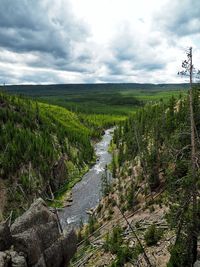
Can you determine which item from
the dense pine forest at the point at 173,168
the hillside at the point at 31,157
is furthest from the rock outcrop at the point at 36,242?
the hillside at the point at 31,157

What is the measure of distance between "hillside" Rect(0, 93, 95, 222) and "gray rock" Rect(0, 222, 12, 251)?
157ft

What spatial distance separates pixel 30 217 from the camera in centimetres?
3172

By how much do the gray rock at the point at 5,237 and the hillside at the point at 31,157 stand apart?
157ft

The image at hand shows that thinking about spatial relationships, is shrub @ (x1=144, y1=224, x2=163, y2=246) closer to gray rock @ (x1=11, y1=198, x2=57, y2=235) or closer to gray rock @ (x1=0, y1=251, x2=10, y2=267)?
gray rock @ (x1=11, y1=198, x2=57, y2=235)

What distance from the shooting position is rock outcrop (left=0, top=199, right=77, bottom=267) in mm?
28188

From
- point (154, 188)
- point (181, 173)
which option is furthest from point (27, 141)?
point (181, 173)

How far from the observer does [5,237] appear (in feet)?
93.4

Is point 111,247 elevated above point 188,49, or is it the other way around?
point 188,49

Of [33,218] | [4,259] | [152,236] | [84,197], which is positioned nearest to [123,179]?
[84,197]

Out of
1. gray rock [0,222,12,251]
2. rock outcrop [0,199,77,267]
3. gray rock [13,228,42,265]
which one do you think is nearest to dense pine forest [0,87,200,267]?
rock outcrop [0,199,77,267]

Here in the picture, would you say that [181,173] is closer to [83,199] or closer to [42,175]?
[83,199]

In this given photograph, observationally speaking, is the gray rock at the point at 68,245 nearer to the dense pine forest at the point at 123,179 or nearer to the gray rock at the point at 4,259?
the dense pine forest at the point at 123,179

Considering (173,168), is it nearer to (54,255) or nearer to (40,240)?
(54,255)

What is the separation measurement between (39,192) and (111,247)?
6234 centimetres
